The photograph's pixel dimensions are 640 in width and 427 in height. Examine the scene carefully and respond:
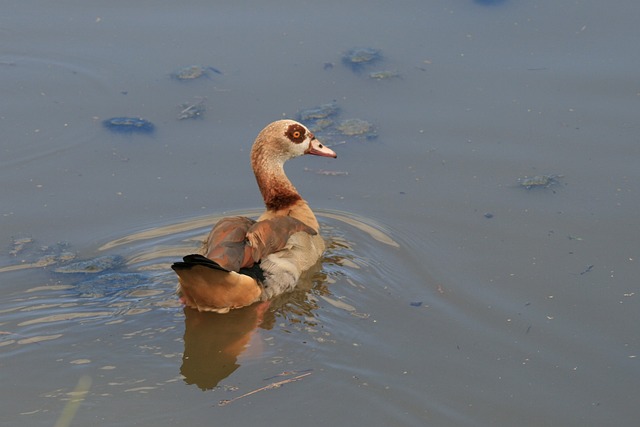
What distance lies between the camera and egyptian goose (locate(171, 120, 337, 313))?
7234 mm

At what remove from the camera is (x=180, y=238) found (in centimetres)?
820

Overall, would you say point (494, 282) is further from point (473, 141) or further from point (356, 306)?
point (473, 141)

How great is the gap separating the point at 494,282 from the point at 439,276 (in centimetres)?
39

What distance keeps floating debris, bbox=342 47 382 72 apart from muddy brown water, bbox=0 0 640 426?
0.28 feet

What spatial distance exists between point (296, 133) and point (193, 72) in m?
1.86

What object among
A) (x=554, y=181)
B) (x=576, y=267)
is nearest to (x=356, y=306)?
(x=576, y=267)

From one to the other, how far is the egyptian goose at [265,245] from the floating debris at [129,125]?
126cm

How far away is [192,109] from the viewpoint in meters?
9.55

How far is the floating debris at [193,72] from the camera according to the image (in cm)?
994

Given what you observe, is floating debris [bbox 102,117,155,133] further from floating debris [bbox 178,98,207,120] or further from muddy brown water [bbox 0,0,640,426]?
floating debris [bbox 178,98,207,120]

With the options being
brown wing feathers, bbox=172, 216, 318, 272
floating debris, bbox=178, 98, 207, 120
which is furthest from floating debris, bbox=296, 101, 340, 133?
brown wing feathers, bbox=172, 216, 318, 272

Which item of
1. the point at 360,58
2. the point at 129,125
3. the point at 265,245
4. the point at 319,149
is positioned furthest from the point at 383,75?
the point at 265,245

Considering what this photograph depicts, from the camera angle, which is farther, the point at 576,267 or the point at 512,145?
the point at 512,145

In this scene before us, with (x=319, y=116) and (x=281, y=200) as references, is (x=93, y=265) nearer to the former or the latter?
(x=281, y=200)
